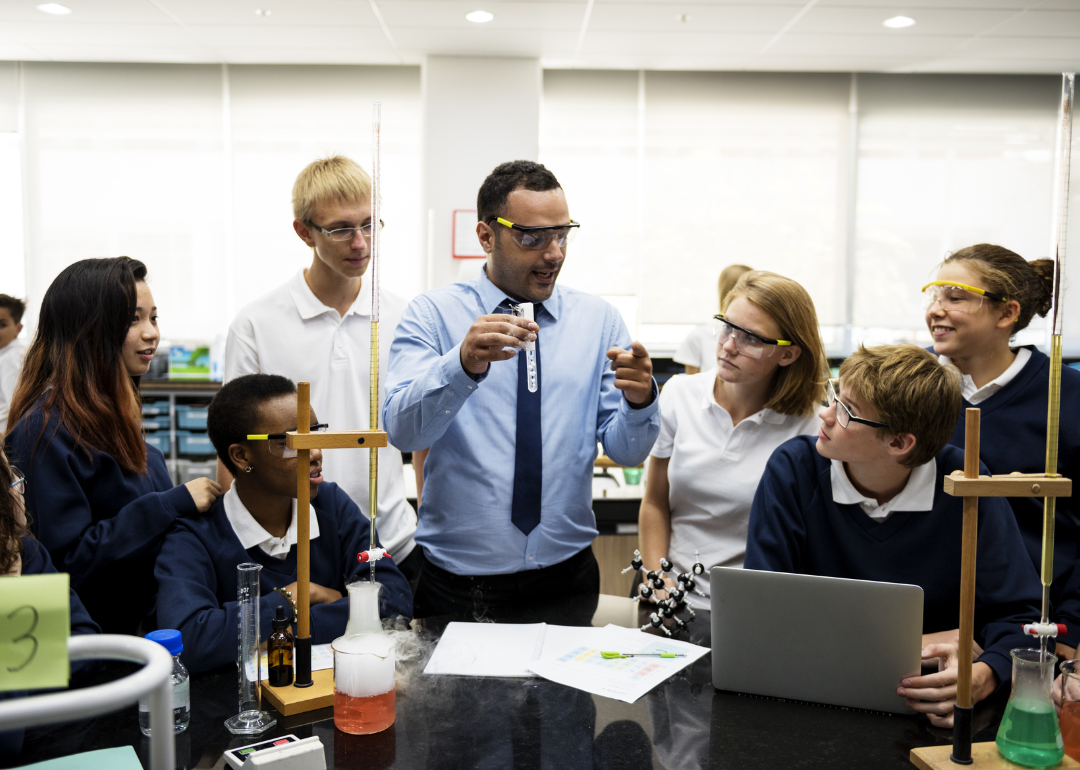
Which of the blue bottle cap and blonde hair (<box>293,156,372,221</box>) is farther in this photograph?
blonde hair (<box>293,156,372,221</box>)

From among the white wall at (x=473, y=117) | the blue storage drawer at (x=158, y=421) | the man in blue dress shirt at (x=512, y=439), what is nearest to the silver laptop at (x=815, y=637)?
the man in blue dress shirt at (x=512, y=439)

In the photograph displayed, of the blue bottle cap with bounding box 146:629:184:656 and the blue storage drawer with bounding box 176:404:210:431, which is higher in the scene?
the blue bottle cap with bounding box 146:629:184:656

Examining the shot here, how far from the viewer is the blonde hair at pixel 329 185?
2.06 m

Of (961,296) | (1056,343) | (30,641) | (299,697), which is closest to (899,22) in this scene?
(961,296)

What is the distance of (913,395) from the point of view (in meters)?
1.42

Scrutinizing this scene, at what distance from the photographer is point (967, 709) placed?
3.43 feet

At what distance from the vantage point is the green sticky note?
0.62m

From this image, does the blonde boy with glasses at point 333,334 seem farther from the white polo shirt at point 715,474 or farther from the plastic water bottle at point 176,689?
the plastic water bottle at point 176,689

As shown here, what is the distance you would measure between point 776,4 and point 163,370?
4.30 metres

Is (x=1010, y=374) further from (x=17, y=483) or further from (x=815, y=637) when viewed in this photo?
(x=17, y=483)

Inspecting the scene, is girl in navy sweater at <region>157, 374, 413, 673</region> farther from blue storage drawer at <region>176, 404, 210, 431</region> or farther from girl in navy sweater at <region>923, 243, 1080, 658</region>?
blue storage drawer at <region>176, 404, 210, 431</region>

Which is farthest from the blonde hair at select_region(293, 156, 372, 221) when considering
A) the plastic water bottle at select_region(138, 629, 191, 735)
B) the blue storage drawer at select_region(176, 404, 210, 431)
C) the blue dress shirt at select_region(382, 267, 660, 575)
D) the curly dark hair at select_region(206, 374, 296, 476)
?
the blue storage drawer at select_region(176, 404, 210, 431)

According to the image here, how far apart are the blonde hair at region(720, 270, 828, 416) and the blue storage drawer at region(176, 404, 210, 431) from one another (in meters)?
4.02

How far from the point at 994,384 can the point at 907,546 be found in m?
0.57
